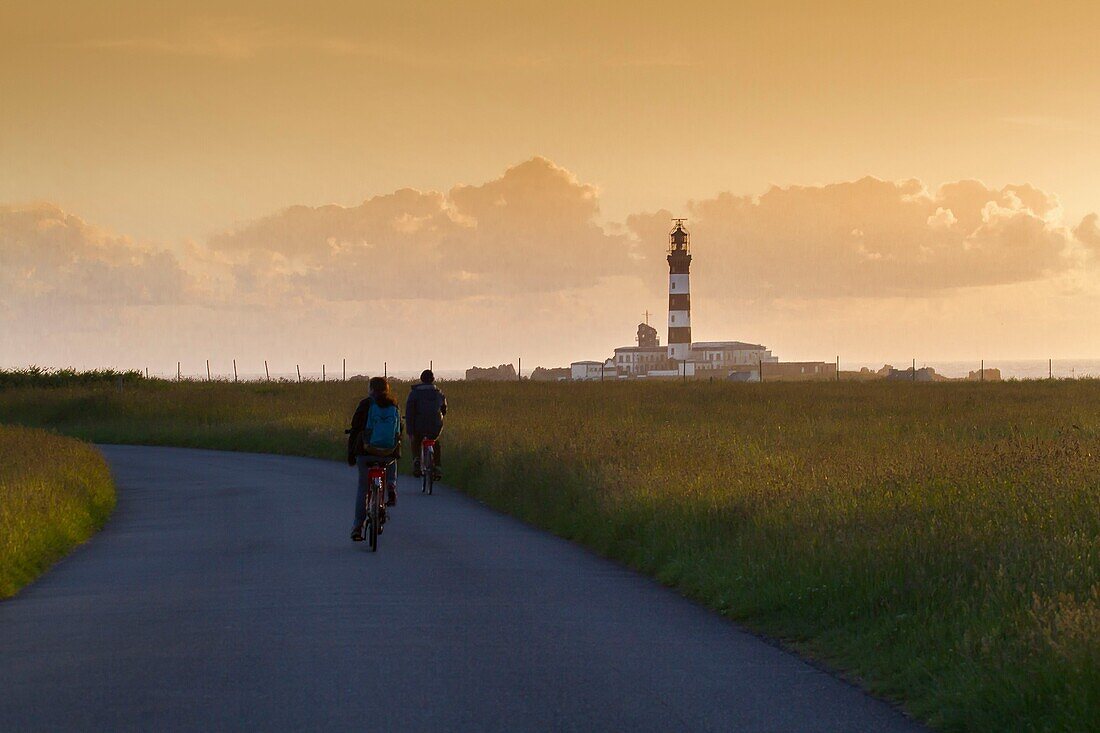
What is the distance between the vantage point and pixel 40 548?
602 inches

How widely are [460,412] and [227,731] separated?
37754 millimetres

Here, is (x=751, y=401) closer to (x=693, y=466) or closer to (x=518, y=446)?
(x=518, y=446)

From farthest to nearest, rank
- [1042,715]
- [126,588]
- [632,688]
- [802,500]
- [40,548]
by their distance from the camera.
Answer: [40,548] < [802,500] < [126,588] < [632,688] < [1042,715]

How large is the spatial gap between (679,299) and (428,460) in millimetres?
99159

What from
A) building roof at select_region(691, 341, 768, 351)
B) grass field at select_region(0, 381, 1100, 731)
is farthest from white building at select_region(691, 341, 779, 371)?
grass field at select_region(0, 381, 1100, 731)

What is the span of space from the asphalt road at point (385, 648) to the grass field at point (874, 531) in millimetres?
Answer: 476

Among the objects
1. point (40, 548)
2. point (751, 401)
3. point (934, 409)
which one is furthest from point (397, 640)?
point (751, 401)

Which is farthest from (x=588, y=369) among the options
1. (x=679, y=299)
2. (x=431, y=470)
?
(x=431, y=470)

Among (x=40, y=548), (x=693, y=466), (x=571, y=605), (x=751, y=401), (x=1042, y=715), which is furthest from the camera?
(x=751, y=401)

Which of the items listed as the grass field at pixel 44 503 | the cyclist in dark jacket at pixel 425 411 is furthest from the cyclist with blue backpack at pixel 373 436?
the cyclist in dark jacket at pixel 425 411

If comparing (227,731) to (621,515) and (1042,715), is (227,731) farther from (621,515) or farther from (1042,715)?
(621,515)

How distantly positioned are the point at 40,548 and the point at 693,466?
914 centimetres

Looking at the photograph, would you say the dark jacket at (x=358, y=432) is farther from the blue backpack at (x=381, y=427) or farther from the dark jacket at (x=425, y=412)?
the dark jacket at (x=425, y=412)

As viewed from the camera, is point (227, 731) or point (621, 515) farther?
point (621, 515)
